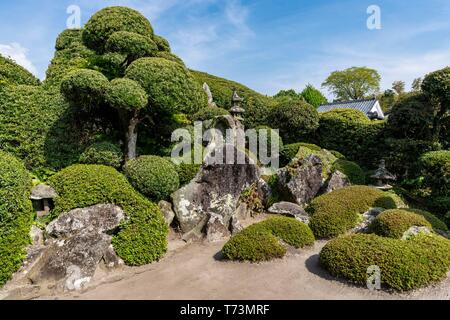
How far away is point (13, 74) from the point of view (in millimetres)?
8969

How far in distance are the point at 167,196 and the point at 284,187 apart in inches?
161

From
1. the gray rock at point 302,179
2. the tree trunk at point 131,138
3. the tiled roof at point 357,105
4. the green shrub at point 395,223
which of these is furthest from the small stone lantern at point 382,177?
the tiled roof at point 357,105

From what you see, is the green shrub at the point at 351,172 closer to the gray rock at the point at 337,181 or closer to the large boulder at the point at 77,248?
the gray rock at the point at 337,181

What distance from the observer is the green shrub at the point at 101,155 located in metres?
7.86

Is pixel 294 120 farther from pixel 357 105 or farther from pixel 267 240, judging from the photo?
pixel 357 105

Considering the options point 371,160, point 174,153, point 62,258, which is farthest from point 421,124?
point 62,258

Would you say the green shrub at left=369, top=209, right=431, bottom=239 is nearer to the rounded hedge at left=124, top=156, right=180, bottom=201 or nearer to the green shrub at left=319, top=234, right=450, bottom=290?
the green shrub at left=319, top=234, right=450, bottom=290

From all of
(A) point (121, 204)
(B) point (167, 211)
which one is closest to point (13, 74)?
(A) point (121, 204)

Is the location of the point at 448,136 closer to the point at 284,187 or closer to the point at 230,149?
the point at 284,187

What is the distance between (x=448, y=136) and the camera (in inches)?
461

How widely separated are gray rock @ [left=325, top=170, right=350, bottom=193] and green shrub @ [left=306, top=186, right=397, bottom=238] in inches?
43.4

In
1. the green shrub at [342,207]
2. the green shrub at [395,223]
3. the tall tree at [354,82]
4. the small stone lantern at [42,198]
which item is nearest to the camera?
the small stone lantern at [42,198]

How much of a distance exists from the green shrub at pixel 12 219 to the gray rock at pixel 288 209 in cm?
667

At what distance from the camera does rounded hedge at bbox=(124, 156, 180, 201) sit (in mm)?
7430
